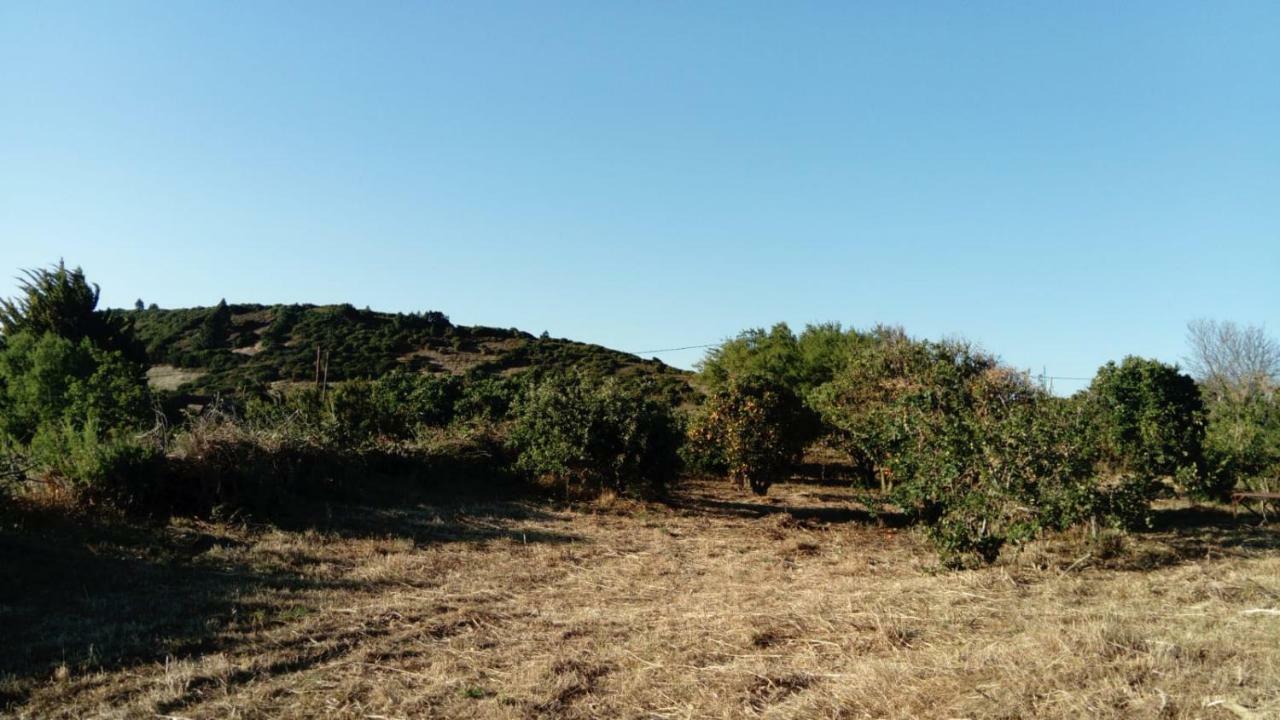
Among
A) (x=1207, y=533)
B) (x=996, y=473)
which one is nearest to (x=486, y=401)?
(x=996, y=473)

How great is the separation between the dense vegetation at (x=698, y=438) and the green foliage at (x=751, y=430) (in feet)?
0.17

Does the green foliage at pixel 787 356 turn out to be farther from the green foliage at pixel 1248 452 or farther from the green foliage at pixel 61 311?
the green foliage at pixel 61 311

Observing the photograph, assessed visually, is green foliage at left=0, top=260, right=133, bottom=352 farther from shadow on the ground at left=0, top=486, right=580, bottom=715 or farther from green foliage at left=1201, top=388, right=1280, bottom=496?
green foliage at left=1201, top=388, right=1280, bottom=496

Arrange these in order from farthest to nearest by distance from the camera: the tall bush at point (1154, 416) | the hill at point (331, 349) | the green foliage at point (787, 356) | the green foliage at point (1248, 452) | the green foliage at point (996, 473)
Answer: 1. the hill at point (331, 349)
2. the green foliage at point (787, 356)
3. the green foliage at point (1248, 452)
4. the tall bush at point (1154, 416)
5. the green foliage at point (996, 473)

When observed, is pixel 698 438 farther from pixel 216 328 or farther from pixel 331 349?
pixel 216 328

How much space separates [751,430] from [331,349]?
45.0 metres

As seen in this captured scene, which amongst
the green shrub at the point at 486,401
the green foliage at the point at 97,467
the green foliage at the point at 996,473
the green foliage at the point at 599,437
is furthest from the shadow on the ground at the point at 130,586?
the green shrub at the point at 486,401

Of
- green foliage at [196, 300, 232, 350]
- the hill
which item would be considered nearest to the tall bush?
the hill

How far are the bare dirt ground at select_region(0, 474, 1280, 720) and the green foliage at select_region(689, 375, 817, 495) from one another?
13.4 feet

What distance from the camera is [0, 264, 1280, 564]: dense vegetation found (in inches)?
373

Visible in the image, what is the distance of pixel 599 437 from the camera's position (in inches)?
611

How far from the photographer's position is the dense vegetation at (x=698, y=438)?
948cm

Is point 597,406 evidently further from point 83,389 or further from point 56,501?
point 83,389

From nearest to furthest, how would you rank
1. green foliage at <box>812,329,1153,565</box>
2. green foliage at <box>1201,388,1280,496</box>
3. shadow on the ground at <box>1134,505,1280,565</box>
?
1. green foliage at <box>812,329,1153,565</box>
2. shadow on the ground at <box>1134,505,1280,565</box>
3. green foliage at <box>1201,388,1280,496</box>
